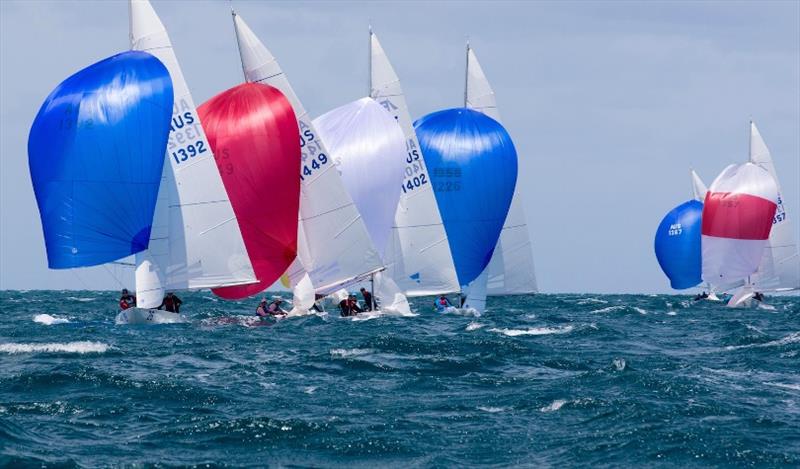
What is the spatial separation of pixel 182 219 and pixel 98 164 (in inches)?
129

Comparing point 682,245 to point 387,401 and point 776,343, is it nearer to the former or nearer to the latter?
point 776,343

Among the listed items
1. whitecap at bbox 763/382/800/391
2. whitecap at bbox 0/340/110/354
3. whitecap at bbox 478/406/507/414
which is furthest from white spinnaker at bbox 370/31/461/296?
whitecap at bbox 478/406/507/414

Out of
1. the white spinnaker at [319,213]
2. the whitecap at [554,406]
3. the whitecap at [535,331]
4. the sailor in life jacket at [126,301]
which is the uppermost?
the white spinnaker at [319,213]

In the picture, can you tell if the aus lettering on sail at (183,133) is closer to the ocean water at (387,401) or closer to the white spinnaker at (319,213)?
the white spinnaker at (319,213)

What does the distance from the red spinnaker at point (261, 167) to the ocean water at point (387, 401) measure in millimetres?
5376

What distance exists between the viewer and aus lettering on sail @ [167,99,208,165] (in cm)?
3741

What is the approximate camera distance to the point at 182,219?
123 ft

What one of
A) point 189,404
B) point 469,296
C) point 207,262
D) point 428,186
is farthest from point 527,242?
point 189,404

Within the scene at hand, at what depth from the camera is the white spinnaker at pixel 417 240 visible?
45250mm

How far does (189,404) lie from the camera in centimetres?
2106

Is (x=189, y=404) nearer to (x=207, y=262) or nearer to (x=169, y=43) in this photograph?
(x=207, y=262)

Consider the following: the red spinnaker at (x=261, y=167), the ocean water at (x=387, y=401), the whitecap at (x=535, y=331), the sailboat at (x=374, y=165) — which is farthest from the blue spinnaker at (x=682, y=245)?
the ocean water at (x=387, y=401)

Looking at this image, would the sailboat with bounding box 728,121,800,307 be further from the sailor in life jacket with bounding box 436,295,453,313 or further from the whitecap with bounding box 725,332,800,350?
the whitecap with bounding box 725,332,800,350

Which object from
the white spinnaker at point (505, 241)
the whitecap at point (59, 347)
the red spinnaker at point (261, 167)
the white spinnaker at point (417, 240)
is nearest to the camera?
the whitecap at point (59, 347)
